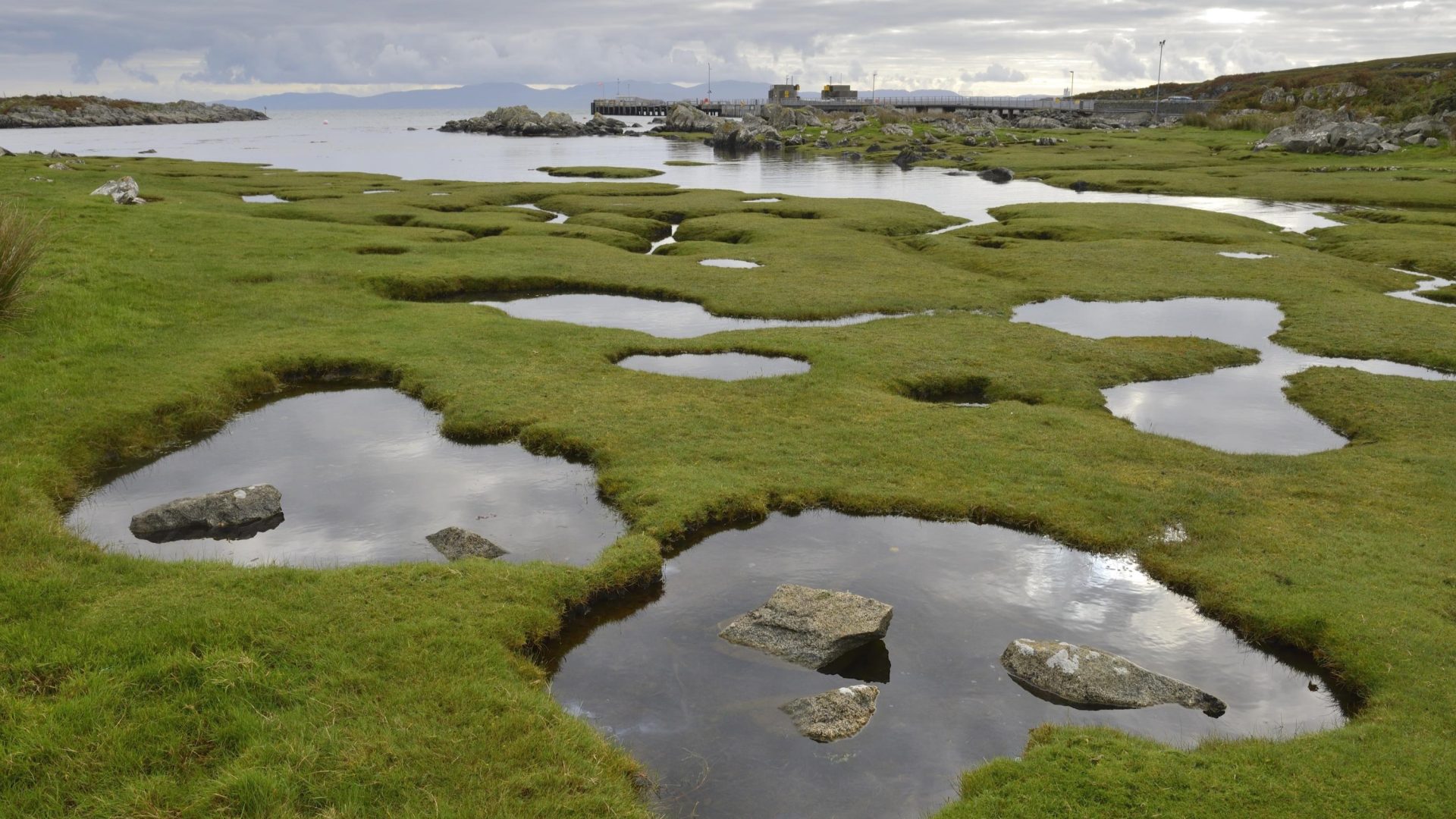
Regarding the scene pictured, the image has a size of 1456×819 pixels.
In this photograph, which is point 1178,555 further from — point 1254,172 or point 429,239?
point 1254,172

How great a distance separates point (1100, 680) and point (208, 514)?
53.1 ft

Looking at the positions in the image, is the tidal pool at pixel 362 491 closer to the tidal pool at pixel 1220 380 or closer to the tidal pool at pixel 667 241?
the tidal pool at pixel 1220 380

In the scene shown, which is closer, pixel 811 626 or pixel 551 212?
pixel 811 626

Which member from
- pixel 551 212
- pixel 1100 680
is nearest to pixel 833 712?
pixel 1100 680

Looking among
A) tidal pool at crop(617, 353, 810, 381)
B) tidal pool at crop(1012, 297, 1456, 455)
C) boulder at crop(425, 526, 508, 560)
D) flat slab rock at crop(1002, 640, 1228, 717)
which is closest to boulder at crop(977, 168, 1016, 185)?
tidal pool at crop(1012, 297, 1456, 455)

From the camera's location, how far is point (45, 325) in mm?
26422

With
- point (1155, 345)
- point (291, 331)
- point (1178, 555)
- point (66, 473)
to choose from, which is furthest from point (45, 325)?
point (1155, 345)

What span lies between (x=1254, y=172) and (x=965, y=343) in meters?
80.9

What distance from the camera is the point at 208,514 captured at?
1775 centimetres

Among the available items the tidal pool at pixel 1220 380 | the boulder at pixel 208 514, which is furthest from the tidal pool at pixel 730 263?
the boulder at pixel 208 514

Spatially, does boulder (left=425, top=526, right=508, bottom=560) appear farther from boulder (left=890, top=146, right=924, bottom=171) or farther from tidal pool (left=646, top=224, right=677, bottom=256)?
boulder (left=890, top=146, right=924, bottom=171)

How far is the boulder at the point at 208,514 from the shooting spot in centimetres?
1745

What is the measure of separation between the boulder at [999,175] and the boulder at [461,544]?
292 ft

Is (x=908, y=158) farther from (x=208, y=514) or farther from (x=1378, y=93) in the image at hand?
(x=208, y=514)
